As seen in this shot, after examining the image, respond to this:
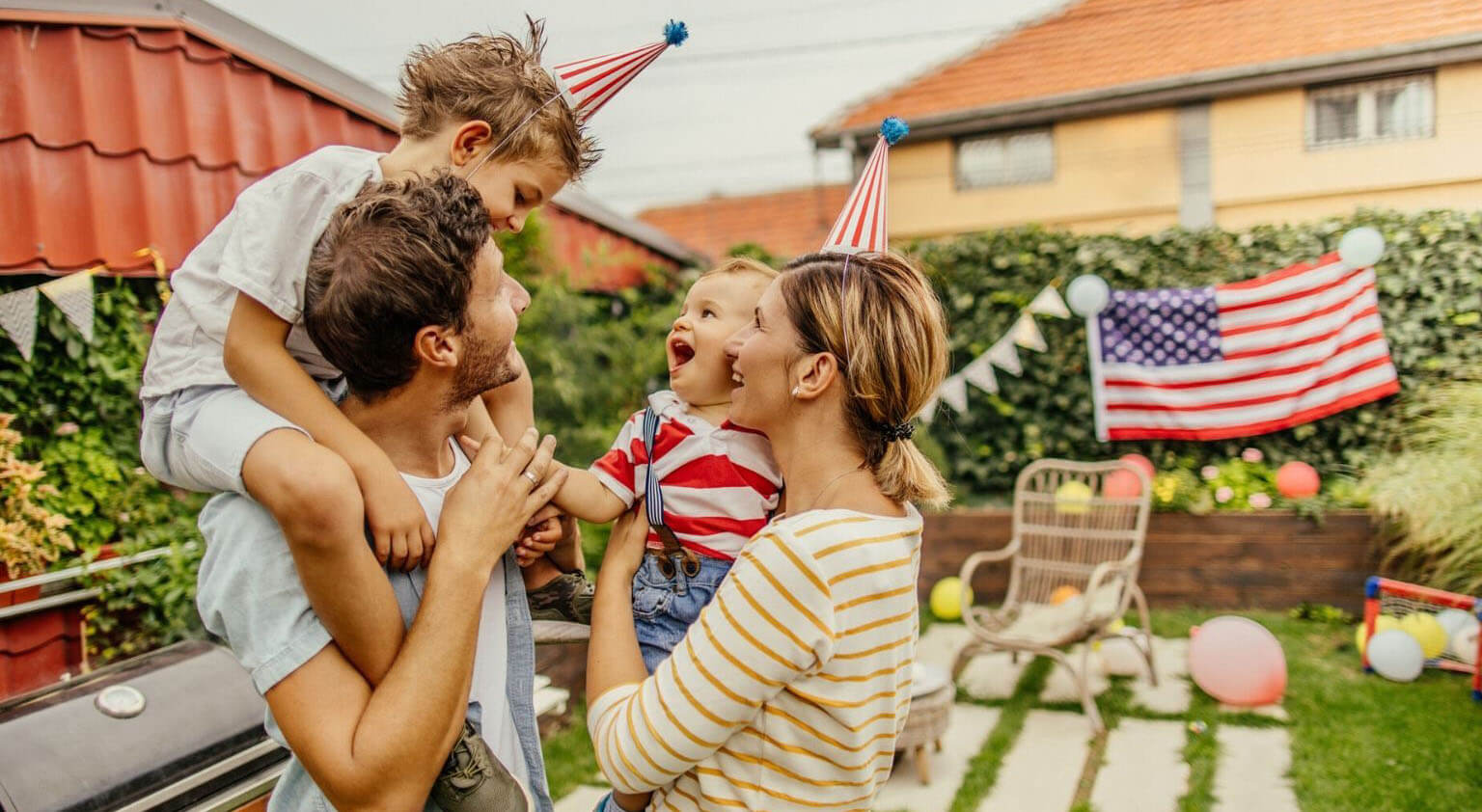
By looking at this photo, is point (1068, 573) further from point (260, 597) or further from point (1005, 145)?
point (1005, 145)

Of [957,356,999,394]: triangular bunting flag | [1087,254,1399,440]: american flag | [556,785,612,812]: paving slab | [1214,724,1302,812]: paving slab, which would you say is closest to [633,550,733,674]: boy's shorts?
[556,785,612,812]: paving slab

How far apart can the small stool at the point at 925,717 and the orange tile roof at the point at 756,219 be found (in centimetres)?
1036

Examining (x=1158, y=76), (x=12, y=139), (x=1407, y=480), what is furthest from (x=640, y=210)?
(x=12, y=139)

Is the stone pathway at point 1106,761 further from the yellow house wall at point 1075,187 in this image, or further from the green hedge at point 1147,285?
the yellow house wall at point 1075,187

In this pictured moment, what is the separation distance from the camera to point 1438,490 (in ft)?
18.0

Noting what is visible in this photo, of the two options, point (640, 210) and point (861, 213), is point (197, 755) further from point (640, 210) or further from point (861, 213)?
point (640, 210)

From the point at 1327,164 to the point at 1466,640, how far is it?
2.94 metres

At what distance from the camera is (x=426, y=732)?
3.49ft

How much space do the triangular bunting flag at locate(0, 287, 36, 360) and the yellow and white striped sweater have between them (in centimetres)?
288

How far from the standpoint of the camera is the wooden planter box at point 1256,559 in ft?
20.0

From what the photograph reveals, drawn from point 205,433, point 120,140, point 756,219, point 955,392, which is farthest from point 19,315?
point 756,219

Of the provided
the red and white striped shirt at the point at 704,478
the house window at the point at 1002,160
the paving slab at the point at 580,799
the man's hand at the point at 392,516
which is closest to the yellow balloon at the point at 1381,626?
the paving slab at the point at 580,799

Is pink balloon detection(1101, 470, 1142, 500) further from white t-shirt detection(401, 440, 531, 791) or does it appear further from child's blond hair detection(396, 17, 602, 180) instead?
white t-shirt detection(401, 440, 531, 791)

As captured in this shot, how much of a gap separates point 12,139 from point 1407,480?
22.9 ft
